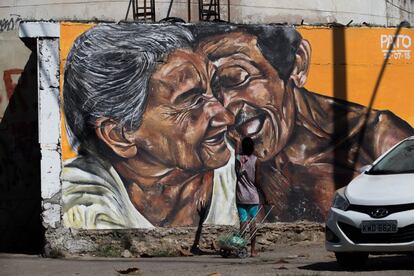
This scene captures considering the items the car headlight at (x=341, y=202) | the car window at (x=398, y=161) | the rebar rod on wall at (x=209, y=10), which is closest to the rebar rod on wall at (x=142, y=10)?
the rebar rod on wall at (x=209, y=10)

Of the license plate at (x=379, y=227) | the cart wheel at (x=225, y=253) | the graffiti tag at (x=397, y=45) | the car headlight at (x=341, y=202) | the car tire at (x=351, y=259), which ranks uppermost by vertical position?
the graffiti tag at (x=397, y=45)

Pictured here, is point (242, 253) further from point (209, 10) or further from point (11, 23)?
point (11, 23)

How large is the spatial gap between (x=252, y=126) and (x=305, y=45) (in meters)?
1.54

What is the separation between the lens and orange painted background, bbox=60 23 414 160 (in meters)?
13.7

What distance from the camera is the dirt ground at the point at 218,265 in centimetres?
1016

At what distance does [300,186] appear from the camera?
13.6 m

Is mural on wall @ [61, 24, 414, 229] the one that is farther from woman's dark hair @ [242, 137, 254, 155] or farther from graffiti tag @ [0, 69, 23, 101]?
graffiti tag @ [0, 69, 23, 101]

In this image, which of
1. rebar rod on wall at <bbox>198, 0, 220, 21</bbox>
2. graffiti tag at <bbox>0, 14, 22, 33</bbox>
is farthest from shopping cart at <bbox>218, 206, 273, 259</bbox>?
graffiti tag at <bbox>0, 14, 22, 33</bbox>

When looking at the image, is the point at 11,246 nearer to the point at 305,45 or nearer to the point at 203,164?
the point at 203,164

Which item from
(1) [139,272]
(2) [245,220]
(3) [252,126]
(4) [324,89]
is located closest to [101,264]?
(1) [139,272]

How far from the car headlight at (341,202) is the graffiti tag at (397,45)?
14.3 ft

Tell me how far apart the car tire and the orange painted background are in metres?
4.02

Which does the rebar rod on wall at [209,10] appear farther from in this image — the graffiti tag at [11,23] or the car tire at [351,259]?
the car tire at [351,259]

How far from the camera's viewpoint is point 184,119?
13.1 metres
